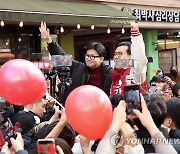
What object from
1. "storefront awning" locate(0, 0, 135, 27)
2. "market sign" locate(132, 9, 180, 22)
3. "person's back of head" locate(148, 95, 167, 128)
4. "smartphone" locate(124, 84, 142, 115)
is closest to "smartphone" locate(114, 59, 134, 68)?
"person's back of head" locate(148, 95, 167, 128)

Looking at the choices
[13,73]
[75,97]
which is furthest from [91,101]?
[13,73]

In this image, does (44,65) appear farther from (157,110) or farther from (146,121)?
(146,121)

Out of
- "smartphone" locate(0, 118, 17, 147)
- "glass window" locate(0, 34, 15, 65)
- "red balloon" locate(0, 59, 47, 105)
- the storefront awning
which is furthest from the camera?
"glass window" locate(0, 34, 15, 65)

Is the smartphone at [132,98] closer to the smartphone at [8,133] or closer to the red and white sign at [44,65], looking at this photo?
the smartphone at [8,133]

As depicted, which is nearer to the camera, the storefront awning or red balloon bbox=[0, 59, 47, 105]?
red balloon bbox=[0, 59, 47, 105]

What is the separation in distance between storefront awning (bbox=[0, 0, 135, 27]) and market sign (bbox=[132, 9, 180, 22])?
140 cm

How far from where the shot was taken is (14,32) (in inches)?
428

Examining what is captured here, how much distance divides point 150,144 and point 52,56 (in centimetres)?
197

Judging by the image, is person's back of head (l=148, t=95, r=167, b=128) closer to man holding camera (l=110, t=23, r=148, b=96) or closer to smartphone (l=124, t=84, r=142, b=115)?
smartphone (l=124, t=84, r=142, b=115)

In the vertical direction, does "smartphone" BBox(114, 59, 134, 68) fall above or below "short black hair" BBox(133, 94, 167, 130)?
above

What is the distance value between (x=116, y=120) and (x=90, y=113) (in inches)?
10.8

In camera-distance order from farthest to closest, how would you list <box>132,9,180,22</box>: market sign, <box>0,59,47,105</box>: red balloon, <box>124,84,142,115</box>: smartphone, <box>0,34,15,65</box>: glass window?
<box>132,9,180,22</box>: market sign < <box>0,34,15,65</box>: glass window < <box>0,59,47,105</box>: red balloon < <box>124,84,142,115</box>: smartphone

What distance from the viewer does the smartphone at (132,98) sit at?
8.37 feet

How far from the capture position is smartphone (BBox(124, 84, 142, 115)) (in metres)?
2.55
